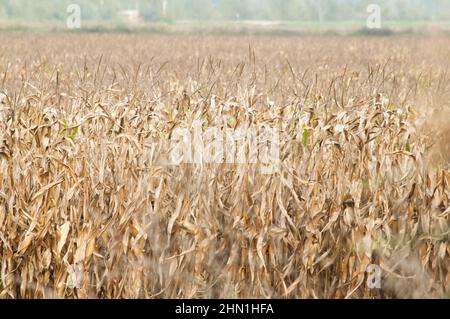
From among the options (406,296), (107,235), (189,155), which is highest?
(189,155)

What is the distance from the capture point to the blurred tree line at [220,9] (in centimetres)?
6028

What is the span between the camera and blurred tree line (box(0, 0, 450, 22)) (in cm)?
6028

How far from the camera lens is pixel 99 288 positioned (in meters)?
4.00

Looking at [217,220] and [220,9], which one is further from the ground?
[220,9]

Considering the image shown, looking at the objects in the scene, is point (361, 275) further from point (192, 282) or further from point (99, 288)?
point (99, 288)

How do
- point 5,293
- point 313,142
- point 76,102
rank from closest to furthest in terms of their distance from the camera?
point 5,293 < point 313,142 < point 76,102

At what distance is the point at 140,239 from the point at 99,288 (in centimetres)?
33

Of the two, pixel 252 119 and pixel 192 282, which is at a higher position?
pixel 252 119

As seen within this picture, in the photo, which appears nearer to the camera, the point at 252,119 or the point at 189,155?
the point at 189,155

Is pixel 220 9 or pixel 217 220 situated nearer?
pixel 217 220

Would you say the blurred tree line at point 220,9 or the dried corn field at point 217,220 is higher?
the blurred tree line at point 220,9

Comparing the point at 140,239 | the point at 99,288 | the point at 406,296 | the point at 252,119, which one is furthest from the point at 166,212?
the point at 406,296

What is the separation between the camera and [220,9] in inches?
3137

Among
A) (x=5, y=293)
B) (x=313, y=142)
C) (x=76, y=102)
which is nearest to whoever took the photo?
(x=5, y=293)
